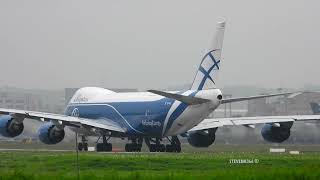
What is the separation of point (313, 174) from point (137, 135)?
130ft

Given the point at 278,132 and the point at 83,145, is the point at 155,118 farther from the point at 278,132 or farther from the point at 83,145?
the point at 278,132

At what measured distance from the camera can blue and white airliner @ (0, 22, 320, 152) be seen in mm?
69125

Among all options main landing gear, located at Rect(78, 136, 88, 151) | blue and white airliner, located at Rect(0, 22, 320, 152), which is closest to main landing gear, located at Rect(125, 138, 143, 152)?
blue and white airliner, located at Rect(0, 22, 320, 152)

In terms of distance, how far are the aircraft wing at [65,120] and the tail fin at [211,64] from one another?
9.60 metres

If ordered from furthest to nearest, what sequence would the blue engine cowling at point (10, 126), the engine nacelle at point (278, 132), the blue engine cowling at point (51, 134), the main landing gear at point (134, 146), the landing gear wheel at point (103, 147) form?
the main landing gear at point (134, 146) → the landing gear wheel at point (103, 147) → the engine nacelle at point (278, 132) → the blue engine cowling at point (51, 134) → the blue engine cowling at point (10, 126)

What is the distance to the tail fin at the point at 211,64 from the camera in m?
69.4

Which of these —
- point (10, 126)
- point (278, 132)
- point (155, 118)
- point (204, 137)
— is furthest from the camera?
point (204, 137)

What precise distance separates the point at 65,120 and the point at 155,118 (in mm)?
7577

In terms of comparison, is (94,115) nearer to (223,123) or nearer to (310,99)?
(223,123)

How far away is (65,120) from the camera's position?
7050 centimetres

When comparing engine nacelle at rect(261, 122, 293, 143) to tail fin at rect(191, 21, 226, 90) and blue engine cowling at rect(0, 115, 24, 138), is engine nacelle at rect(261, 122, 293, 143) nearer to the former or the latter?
tail fin at rect(191, 21, 226, 90)

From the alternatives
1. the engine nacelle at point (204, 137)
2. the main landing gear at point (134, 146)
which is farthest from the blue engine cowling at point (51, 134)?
the engine nacelle at point (204, 137)

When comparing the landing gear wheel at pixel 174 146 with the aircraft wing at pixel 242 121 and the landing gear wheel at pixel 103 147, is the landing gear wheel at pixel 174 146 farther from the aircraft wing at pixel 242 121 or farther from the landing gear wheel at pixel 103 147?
the landing gear wheel at pixel 103 147

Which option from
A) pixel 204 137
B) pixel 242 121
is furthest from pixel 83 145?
pixel 242 121
